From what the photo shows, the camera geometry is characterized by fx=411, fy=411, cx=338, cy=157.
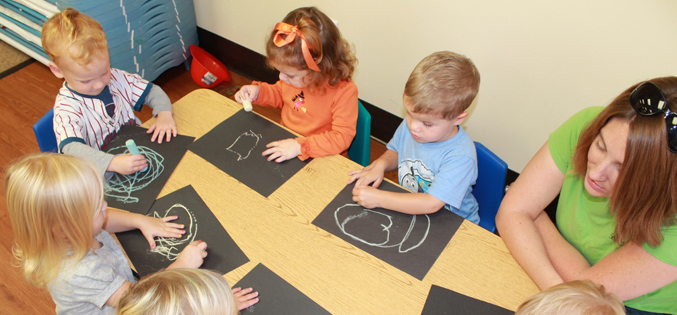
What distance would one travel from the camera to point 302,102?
5.06ft

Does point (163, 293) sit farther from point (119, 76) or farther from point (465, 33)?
point (465, 33)

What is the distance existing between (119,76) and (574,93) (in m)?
1.70

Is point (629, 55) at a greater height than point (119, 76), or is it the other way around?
point (629, 55)

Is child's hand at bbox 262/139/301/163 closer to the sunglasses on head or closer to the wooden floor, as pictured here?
the wooden floor

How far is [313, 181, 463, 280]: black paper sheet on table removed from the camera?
0.98 m

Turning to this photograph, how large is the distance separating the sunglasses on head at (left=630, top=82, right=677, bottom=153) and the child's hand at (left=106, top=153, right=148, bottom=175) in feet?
3.99

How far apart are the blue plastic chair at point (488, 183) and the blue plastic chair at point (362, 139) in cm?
37

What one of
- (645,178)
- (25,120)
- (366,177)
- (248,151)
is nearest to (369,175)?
(366,177)

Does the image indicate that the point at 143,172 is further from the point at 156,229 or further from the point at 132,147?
the point at 156,229

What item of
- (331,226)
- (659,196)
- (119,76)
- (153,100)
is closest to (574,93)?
(659,196)

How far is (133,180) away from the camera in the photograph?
46.8 inches

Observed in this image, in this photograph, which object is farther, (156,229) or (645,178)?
(156,229)

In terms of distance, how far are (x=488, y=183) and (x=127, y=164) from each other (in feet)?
3.52

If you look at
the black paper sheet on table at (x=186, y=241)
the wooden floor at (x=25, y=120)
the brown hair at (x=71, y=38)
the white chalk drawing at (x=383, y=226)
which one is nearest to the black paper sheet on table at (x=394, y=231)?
the white chalk drawing at (x=383, y=226)
